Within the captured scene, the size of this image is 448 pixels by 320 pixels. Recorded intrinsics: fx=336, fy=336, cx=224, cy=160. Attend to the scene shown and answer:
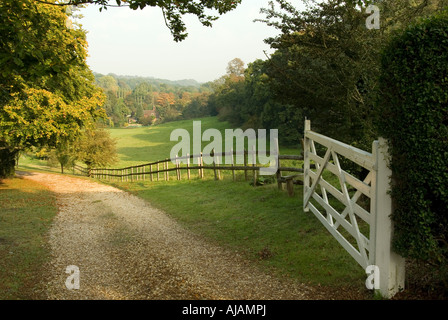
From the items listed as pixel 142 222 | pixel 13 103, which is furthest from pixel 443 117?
pixel 13 103

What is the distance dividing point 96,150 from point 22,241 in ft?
81.3

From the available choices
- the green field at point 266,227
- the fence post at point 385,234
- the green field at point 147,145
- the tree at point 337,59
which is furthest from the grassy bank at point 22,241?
the green field at point 147,145

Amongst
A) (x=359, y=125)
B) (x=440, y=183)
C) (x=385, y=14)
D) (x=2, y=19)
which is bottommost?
(x=440, y=183)

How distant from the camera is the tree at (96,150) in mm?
30078

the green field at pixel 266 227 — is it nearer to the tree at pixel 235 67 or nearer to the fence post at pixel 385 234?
the fence post at pixel 385 234

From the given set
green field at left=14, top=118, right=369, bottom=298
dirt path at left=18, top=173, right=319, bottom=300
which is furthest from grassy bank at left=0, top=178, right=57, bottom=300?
green field at left=14, top=118, right=369, bottom=298

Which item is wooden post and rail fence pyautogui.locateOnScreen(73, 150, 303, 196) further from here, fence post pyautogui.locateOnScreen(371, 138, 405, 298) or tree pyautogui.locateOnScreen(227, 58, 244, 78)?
tree pyautogui.locateOnScreen(227, 58, 244, 78)

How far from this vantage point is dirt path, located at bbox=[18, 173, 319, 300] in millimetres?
4547

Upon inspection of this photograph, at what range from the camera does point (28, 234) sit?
8172 millimetres

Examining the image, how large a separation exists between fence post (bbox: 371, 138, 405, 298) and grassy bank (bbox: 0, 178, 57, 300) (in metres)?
4.49

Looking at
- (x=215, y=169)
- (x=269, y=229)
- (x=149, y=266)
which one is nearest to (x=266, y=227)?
(x=269, y=229)

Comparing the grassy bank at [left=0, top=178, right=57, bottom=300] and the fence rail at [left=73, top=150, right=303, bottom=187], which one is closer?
the grassy bank at [left=0, top=178, right=57, bottom=300]
